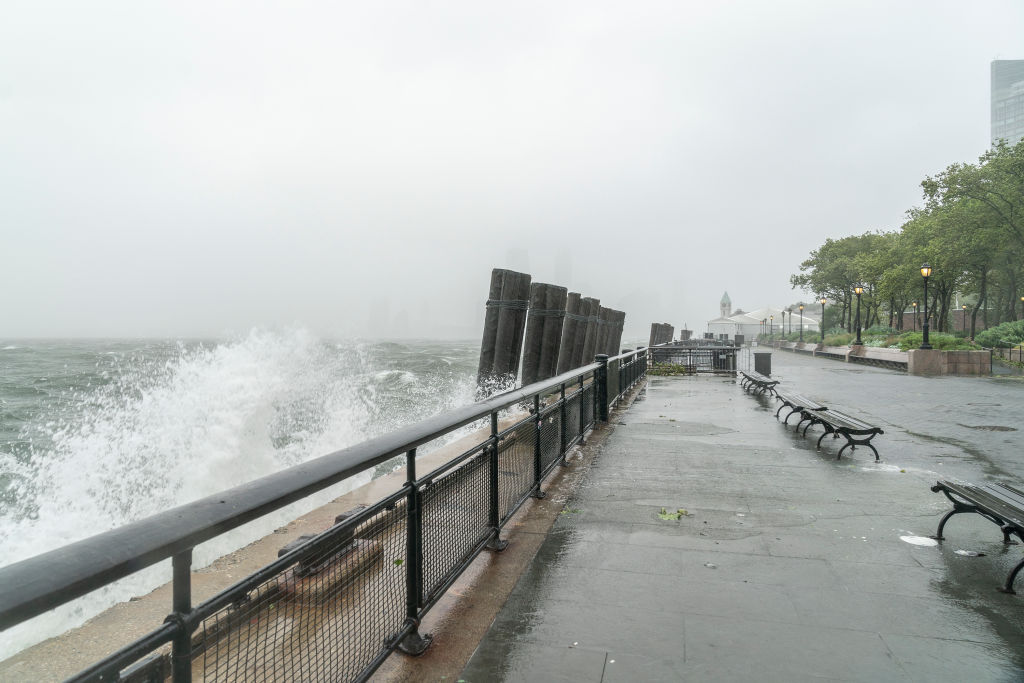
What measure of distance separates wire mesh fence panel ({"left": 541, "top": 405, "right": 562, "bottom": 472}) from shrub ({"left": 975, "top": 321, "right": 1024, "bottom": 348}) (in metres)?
26.2

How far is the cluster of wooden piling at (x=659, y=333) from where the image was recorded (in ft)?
113

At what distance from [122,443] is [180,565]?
15498mm

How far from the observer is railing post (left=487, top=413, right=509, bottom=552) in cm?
395

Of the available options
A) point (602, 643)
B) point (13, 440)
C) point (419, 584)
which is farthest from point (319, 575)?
point (13, 440)

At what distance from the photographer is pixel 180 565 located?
1.44 m

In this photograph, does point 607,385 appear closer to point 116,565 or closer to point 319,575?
point 319,575

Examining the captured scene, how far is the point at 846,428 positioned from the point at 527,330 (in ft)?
18.1

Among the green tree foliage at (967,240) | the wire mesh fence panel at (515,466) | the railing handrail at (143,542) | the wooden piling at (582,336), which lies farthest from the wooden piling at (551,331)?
the green tree foliage at (967,240)

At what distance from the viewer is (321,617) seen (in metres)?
2.23

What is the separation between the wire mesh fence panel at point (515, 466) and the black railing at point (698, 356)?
17455 millimetres

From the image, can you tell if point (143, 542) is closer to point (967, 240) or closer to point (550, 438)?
point (550, 438)

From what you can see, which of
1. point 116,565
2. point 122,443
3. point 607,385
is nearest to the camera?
point 116,565

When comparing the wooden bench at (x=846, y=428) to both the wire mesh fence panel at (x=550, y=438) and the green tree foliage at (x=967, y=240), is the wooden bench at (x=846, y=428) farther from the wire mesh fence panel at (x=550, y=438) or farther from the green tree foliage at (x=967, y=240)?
the green tree foliage at (x=967, y=240)

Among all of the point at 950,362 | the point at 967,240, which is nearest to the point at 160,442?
the point at 950,362
